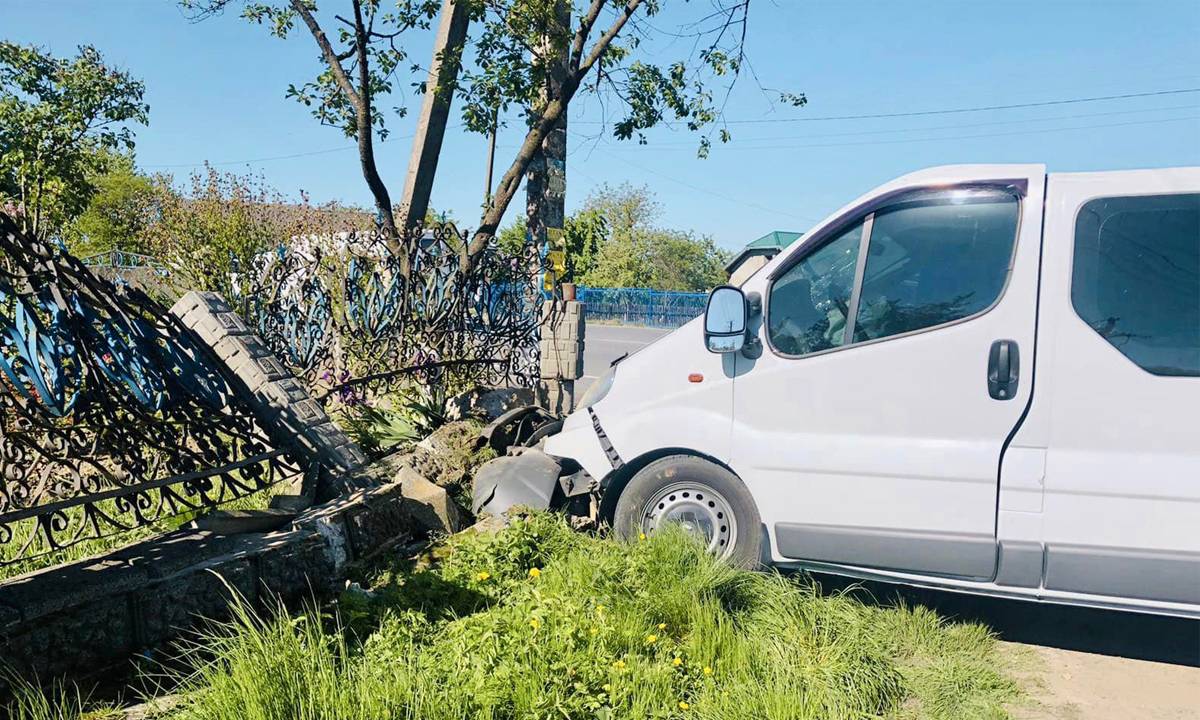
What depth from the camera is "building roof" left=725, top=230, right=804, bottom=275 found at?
15.7 m

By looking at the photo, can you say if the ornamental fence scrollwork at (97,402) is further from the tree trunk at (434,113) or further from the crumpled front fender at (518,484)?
the tree trunk at (434,113)

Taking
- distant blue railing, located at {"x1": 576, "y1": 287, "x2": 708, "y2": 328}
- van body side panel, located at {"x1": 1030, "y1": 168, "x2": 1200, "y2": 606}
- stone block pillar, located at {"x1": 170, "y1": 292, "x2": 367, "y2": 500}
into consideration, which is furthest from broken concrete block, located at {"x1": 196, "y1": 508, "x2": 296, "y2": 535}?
distant blue railing, located at {"x1": 576, "y1": 287, "x2": 708, "y2": 328}

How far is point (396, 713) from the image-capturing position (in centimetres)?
261

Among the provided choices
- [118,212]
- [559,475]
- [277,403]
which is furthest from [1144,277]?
[118,212]

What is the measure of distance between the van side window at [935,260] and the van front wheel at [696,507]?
3.56 feet

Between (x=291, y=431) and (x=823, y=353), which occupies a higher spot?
(x=823, y=353)

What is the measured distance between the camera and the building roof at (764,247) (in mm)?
15664

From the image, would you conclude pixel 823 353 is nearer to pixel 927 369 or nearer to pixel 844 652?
pixel 927 369

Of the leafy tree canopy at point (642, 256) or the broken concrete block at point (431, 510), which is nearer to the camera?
the broken concrete block at point (431, 510)

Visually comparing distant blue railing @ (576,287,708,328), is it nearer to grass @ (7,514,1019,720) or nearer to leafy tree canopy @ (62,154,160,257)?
leafy tree canopy @ (62,154,160,257)

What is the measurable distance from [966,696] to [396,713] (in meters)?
2.47

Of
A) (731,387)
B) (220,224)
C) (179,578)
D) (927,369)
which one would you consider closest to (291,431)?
(179,578)

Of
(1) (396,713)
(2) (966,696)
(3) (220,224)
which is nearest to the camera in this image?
(1) (396,713)

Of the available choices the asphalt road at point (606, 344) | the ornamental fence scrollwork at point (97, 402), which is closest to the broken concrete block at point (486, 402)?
the ornamental fence scrollwork at point (97, 402)
